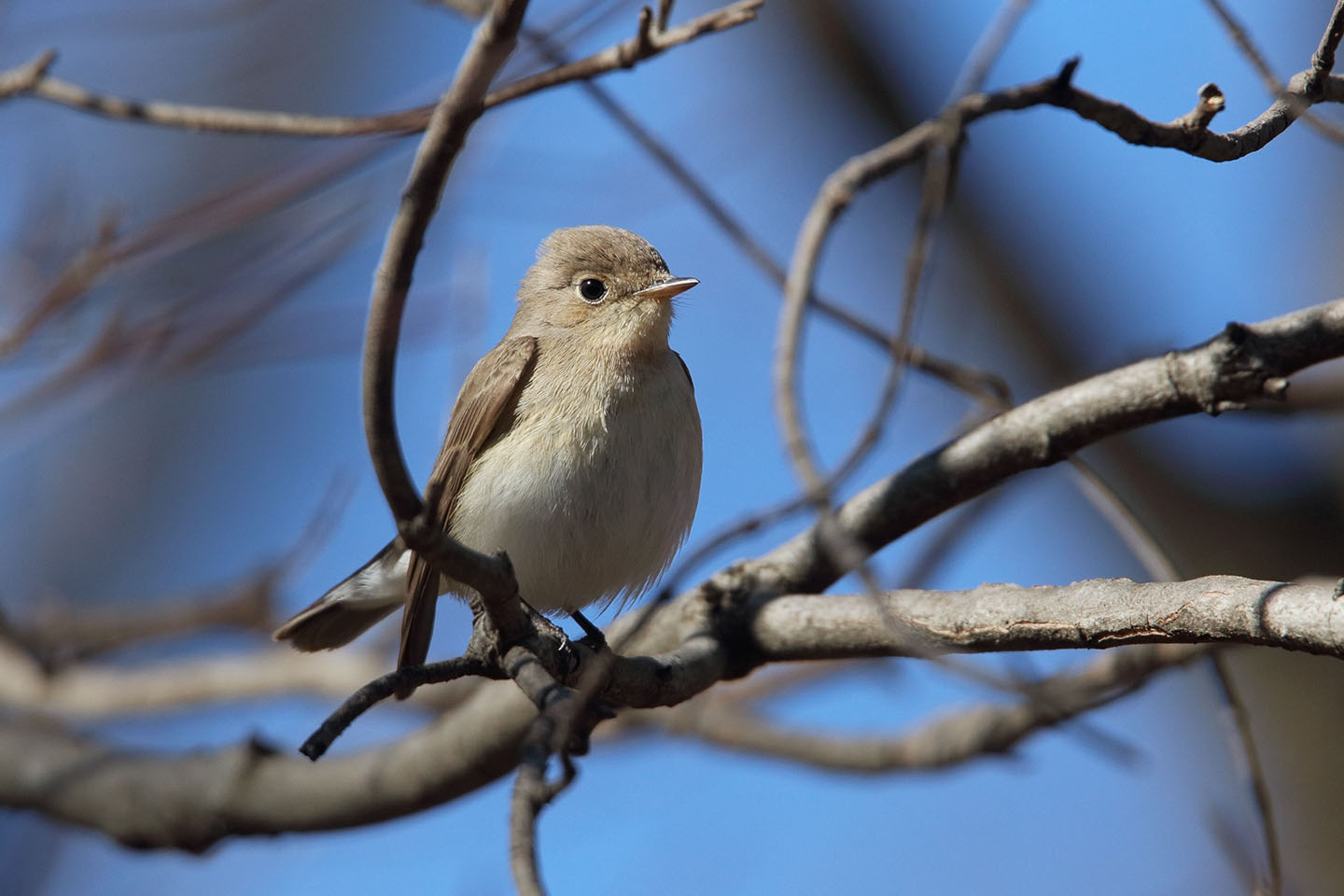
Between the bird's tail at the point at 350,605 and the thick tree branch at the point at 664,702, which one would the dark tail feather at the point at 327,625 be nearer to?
the bird's tail at the point at 350,605

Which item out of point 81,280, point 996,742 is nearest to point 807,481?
point 996,742

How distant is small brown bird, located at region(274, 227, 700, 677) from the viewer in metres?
3.79

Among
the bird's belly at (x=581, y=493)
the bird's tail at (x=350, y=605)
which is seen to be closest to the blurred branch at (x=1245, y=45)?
the bird's belly at (x=581, y=493)

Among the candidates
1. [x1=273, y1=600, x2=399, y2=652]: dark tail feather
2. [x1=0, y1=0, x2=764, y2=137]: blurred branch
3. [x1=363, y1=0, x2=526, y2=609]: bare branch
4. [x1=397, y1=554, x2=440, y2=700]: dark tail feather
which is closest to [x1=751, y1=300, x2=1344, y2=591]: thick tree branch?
[x1=397, y1=554, x2=440, y2=700]: dark tail feather

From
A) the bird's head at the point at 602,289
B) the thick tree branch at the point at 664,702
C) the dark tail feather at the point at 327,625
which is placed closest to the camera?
the thick tree branch at the point at 664,702

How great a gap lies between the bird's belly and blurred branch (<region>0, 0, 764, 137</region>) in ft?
3.68

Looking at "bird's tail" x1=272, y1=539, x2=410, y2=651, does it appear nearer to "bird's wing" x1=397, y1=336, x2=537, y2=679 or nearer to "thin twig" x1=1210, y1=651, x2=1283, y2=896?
"bird's wing" x1=397, y1=336, x2=537, y2=679

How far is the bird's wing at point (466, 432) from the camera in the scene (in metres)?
3.66

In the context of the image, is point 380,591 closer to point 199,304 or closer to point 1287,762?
point 199,304

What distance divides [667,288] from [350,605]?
160 centimetres

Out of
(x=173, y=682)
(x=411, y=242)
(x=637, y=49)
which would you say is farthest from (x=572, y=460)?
(x=173, y=682)

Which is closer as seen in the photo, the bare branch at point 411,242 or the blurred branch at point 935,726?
the bare branch at point 411,242

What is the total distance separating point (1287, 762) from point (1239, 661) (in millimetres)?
536

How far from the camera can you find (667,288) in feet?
13.6
